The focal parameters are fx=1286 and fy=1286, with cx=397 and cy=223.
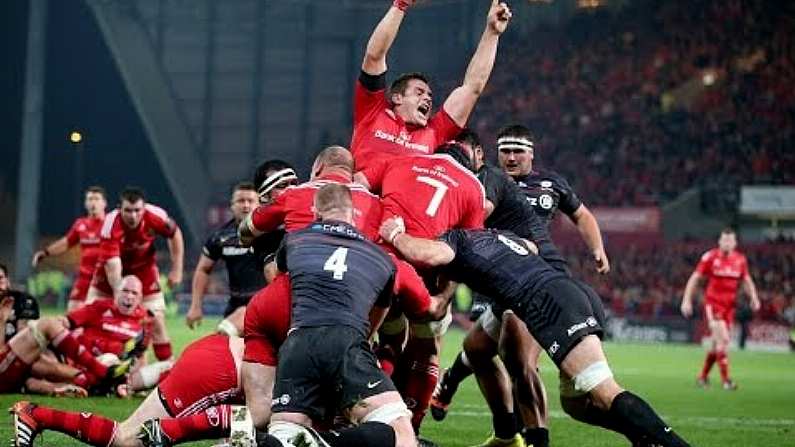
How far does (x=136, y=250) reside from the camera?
618 inches

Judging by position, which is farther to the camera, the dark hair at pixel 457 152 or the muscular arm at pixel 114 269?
the muscular arm at pixel 114 269

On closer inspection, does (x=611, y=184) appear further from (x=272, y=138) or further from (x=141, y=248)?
(x=141, y=248)

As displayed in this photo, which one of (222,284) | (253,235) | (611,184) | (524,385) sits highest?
(253,235)

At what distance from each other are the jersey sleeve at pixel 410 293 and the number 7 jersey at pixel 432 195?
810mm

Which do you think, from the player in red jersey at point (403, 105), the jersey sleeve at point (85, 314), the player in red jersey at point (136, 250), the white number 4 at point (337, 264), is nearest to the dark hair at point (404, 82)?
the player in red jersey at point (403, 105)

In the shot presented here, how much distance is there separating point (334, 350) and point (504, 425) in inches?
125

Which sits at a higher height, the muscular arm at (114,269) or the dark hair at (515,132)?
the dark hair at (515,132)

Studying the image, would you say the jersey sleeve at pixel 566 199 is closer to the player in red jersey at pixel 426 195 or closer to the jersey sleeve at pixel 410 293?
the player in red jersey at pixel 426 195

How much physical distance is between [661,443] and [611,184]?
35078mm

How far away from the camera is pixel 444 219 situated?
26.2 ft

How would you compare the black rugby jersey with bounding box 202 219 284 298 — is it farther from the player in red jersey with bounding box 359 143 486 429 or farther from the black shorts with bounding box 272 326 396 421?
the black shorts with bounding box 272 326 396 421

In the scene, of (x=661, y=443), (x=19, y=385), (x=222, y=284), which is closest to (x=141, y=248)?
(x=19, y=385)

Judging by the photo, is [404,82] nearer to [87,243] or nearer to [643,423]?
[643,423]

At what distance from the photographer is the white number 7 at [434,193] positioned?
7953mm
